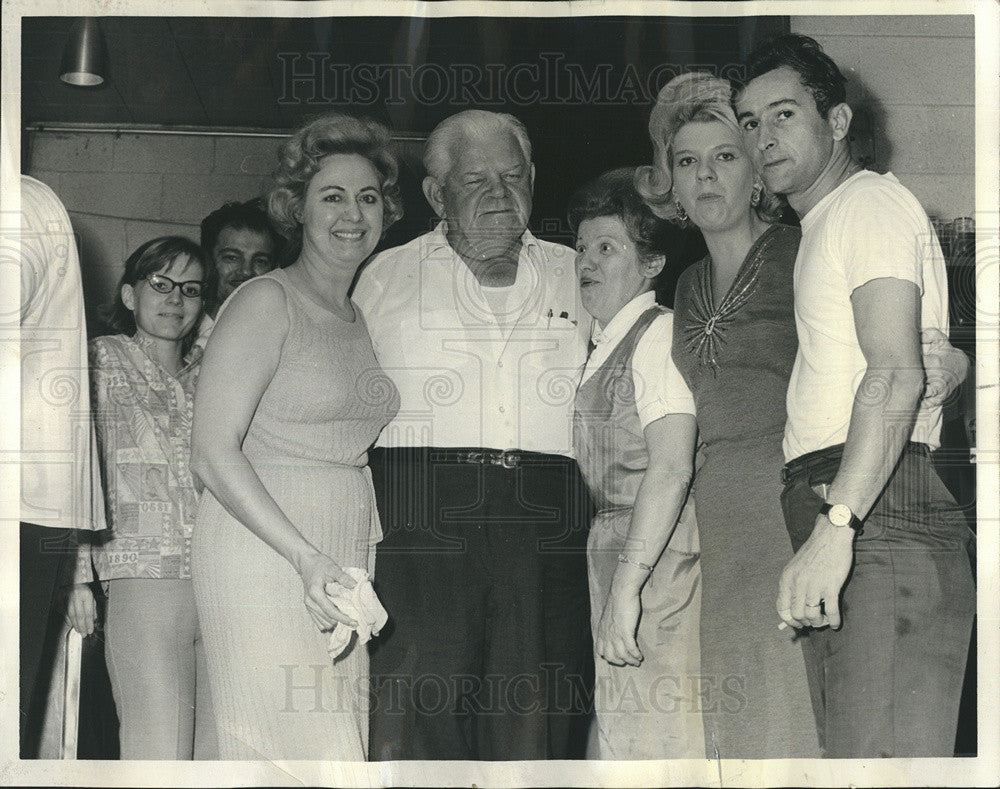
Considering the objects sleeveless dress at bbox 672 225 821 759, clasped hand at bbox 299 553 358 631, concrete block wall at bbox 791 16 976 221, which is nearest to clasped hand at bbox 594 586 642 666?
sleeveless dress at bbox 672 225 821 759

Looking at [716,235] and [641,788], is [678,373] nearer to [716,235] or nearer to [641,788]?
[716,235]

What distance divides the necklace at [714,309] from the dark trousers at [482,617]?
391 millimetres

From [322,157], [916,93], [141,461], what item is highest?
[916,93]

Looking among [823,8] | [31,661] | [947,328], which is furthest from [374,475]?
[823,8]

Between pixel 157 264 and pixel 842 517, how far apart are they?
1.60 meters

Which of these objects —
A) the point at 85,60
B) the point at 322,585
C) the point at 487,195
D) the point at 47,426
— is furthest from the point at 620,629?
the point at 85,60

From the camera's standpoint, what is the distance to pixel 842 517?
2.35 metres

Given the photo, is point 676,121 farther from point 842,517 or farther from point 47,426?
point 47,426

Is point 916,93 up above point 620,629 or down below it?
above

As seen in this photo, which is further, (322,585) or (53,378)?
(53,378)

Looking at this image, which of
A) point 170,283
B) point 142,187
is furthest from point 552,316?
point 142,187

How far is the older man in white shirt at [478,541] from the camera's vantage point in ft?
7.97

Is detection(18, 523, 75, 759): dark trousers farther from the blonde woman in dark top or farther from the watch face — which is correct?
the watch face

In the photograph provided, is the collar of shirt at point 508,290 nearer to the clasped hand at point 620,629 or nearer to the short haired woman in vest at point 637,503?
the short haired woman in vest at point 637,503
